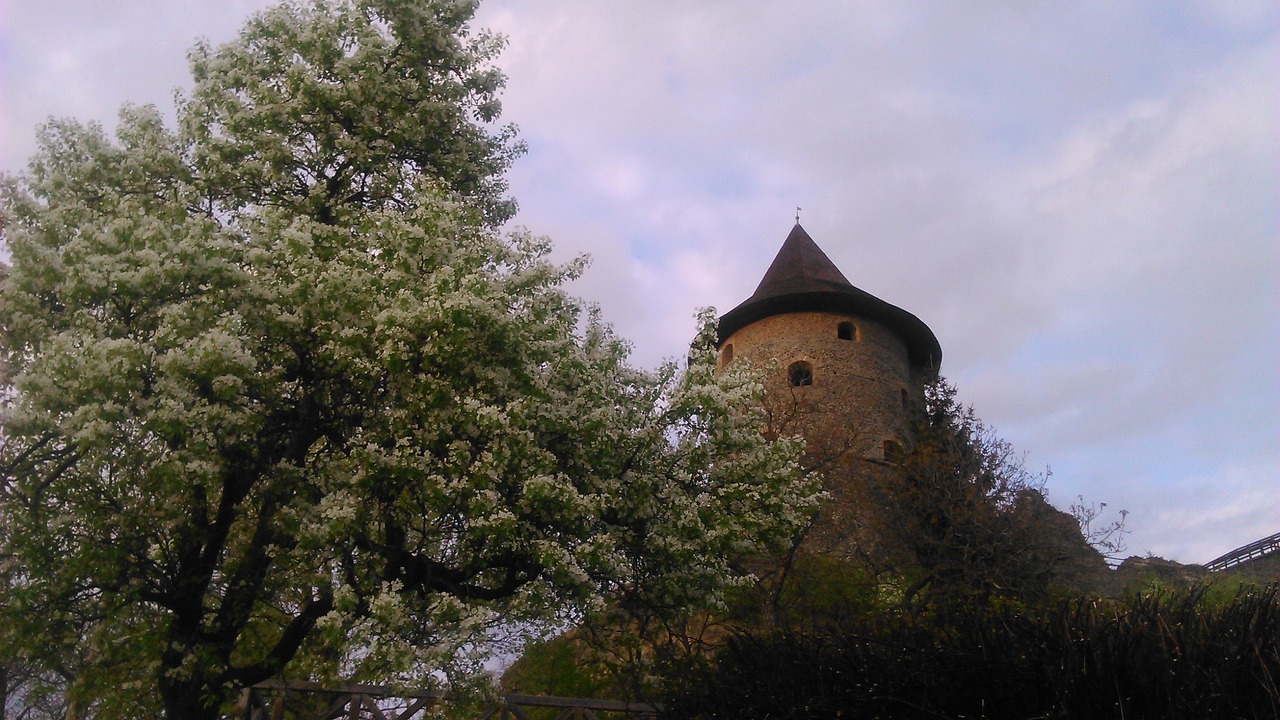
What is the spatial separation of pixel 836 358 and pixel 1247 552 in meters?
14.7

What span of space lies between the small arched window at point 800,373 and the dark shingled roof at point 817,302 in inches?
75.8

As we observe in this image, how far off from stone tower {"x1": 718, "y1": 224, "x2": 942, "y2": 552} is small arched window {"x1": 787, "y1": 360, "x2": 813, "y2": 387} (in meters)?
0.03

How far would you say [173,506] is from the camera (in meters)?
9.73

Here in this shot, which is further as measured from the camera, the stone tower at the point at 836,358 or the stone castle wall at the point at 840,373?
the stone castle wall at the point at 840,373

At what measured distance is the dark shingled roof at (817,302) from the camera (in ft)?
94.5

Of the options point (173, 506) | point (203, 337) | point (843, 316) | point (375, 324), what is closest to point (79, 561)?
point (173, 506)

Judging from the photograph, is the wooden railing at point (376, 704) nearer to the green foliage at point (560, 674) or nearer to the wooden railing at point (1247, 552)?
the green foliage at point (560, 674)

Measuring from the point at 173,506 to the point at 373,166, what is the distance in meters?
5.05

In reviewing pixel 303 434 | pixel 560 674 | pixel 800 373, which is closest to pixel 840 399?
pixel 800 373

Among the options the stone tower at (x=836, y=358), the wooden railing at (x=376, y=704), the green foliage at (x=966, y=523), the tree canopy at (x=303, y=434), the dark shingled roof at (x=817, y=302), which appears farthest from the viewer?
the dark shingled roof at (x=817, y=302)

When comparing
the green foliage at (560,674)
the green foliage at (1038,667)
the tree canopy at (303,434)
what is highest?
the tree canopy at (303,434)

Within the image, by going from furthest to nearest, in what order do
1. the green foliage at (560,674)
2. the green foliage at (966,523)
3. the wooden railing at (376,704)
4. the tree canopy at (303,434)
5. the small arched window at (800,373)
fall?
1. the small arched window at (800,373)
2. the green foliage at (966,523)
3. the green foliage at (560,674)
4. the wooden railing at (376,704)
5. the tree canopy at (303,434)

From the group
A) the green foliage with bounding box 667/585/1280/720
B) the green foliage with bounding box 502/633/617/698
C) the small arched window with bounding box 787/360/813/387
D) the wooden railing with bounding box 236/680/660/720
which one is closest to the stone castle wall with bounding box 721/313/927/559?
the small arched window with bounding box 787/360/813/387

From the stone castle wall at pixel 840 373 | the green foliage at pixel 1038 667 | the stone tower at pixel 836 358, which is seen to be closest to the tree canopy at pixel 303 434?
the green foliage at pixel 1038 667
